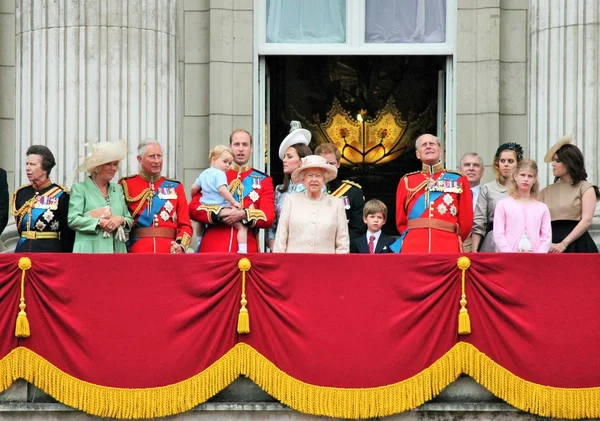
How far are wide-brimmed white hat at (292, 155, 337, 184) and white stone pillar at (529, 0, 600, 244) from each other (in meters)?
3.29

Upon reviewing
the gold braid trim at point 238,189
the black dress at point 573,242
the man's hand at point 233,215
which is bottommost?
the black dress at point 573,242

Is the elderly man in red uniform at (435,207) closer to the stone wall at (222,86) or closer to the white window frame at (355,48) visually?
the white window frame at (355,48)

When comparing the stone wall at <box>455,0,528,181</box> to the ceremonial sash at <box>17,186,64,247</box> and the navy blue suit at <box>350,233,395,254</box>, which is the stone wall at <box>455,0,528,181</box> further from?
the ceremonial sash at <box>17,186,64,247</box>

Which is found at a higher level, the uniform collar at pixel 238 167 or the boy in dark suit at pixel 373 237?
the uniform collar at pixel 238 167

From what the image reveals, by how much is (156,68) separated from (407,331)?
4.77 m

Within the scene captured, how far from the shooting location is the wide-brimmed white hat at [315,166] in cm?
1341

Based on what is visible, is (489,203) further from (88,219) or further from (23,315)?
(23,315)

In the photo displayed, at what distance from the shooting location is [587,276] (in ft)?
42.3

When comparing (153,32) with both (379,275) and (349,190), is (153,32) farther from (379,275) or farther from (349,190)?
(379,275)

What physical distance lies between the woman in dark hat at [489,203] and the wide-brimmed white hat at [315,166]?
4.78 feet

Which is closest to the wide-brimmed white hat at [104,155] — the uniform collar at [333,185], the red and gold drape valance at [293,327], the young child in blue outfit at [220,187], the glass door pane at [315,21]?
the young child in blue outfit at [220,187]

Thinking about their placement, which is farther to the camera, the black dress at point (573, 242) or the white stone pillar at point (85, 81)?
the white stone pillar at point (85, 81)

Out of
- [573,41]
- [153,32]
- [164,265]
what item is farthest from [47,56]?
[573,41]

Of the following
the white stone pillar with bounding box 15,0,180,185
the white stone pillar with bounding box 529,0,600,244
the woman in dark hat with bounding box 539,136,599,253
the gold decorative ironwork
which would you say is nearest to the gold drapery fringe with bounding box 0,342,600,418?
the woman in dark hat with bounding box 539,136,599,253
